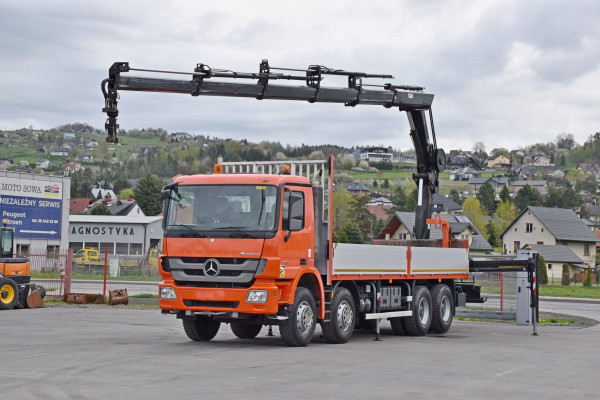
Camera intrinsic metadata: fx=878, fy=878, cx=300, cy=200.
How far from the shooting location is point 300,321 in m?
15.8

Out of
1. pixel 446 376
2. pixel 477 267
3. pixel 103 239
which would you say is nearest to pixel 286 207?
pixel 446 376

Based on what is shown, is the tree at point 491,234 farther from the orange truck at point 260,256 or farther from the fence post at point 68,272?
the orange truck at point 260,256

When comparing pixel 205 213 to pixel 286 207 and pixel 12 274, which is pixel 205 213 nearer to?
pixel 286 207

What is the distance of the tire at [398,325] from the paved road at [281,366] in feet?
0.80

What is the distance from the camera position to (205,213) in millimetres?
15719

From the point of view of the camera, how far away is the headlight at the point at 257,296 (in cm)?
1509

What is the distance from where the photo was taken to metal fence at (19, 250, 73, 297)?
109ft

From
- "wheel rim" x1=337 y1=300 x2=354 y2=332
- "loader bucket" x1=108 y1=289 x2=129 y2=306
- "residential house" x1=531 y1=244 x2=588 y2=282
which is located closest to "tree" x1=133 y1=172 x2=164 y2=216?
"residential house" x1=531 y1=244 x2=588 y2=282

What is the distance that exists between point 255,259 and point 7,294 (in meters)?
14.8

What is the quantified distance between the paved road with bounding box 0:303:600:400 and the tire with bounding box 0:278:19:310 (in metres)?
6.92

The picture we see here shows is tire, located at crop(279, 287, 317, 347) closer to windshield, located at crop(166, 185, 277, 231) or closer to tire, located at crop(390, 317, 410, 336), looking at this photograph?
windshield, located at crop(166, 185, 277, 231)

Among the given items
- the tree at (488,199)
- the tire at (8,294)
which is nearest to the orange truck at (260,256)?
the tire at (8,294)

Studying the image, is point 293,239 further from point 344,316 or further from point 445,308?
point 445,308

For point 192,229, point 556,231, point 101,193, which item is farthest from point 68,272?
point 101,193
